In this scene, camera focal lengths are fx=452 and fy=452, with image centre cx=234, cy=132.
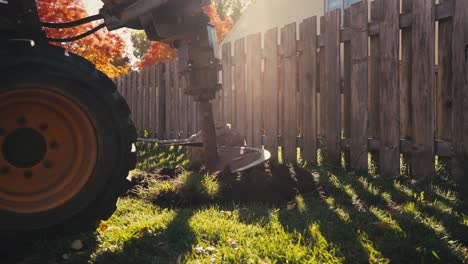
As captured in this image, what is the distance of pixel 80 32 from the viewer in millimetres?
16469

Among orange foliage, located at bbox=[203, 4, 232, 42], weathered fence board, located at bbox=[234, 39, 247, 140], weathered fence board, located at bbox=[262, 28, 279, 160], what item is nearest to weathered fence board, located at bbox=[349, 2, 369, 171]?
weathered fence board, located at bbox=[262, 28, 279, 160]

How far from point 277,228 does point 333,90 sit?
2838 mm

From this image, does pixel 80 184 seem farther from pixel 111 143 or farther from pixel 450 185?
pixel 450 185

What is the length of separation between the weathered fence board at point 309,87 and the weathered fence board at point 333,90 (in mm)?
213

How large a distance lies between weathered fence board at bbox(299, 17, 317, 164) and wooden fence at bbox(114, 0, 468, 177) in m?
0.01

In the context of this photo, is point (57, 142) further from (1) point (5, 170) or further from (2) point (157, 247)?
(2) point (157, 247)

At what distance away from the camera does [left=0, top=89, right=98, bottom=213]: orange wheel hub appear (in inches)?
88.2

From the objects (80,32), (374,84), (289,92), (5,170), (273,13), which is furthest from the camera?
(80,32)

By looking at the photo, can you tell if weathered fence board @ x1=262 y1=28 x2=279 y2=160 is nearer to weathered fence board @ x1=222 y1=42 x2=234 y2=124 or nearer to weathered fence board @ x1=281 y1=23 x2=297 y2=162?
weathered fence board @ x1=281 y1=23 x2=297 y2=162

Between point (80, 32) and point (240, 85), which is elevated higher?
point (80, 32)

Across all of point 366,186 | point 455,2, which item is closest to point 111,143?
point 366,186

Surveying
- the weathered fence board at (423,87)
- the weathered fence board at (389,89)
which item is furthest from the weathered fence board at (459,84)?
the weathered fence board at (389,89)

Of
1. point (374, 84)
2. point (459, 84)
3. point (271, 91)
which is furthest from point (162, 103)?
point (459, 84)

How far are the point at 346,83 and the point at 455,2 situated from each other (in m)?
1.42
